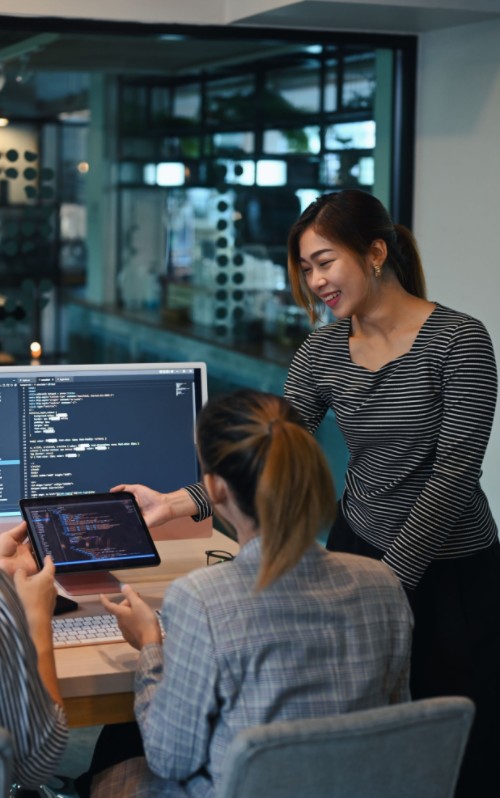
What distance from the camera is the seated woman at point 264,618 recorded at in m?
1.51

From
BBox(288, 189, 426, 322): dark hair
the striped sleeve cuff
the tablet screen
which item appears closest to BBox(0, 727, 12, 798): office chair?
the tablet screen

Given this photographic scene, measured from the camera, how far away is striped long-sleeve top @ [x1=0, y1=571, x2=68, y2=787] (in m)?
1.53

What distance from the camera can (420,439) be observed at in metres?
2.19

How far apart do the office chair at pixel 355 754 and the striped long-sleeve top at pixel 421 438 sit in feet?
2.21

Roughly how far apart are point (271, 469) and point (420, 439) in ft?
2.38

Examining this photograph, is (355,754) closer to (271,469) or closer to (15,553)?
(271,469)

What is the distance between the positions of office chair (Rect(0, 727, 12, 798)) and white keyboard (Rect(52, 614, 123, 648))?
563mm

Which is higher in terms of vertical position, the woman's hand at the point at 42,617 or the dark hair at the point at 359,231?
A: the dark hair at the point at 359,231

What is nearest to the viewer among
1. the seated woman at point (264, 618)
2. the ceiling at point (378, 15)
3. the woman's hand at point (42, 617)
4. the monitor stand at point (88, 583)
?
the seated woman at point (264, 618)

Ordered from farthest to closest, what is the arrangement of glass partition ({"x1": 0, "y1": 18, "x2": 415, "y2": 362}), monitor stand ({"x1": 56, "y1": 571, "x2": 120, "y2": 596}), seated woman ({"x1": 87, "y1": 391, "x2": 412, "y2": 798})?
glass partition ({"x1": 0, "y1": 18, "x2": 415, "y2": 362}), monitor stand ({"x1": 56, "y1": 571, "x2": 120, "y2": 596}), seated woman ({"x1": 87, "y1": 391, "x2": 412, "y2": 798})

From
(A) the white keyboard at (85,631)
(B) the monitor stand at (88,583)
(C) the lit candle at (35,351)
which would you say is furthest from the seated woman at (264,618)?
(C) the lit candle at (35,351)

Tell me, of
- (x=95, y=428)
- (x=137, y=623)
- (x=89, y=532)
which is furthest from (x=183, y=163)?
(x=137, y=623)

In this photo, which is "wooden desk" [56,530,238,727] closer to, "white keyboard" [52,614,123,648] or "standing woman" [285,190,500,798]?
"white keyboard" [52,614,123,648]

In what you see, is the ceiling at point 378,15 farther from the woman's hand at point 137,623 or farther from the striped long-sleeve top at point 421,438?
the woman's hand at point 137,623
